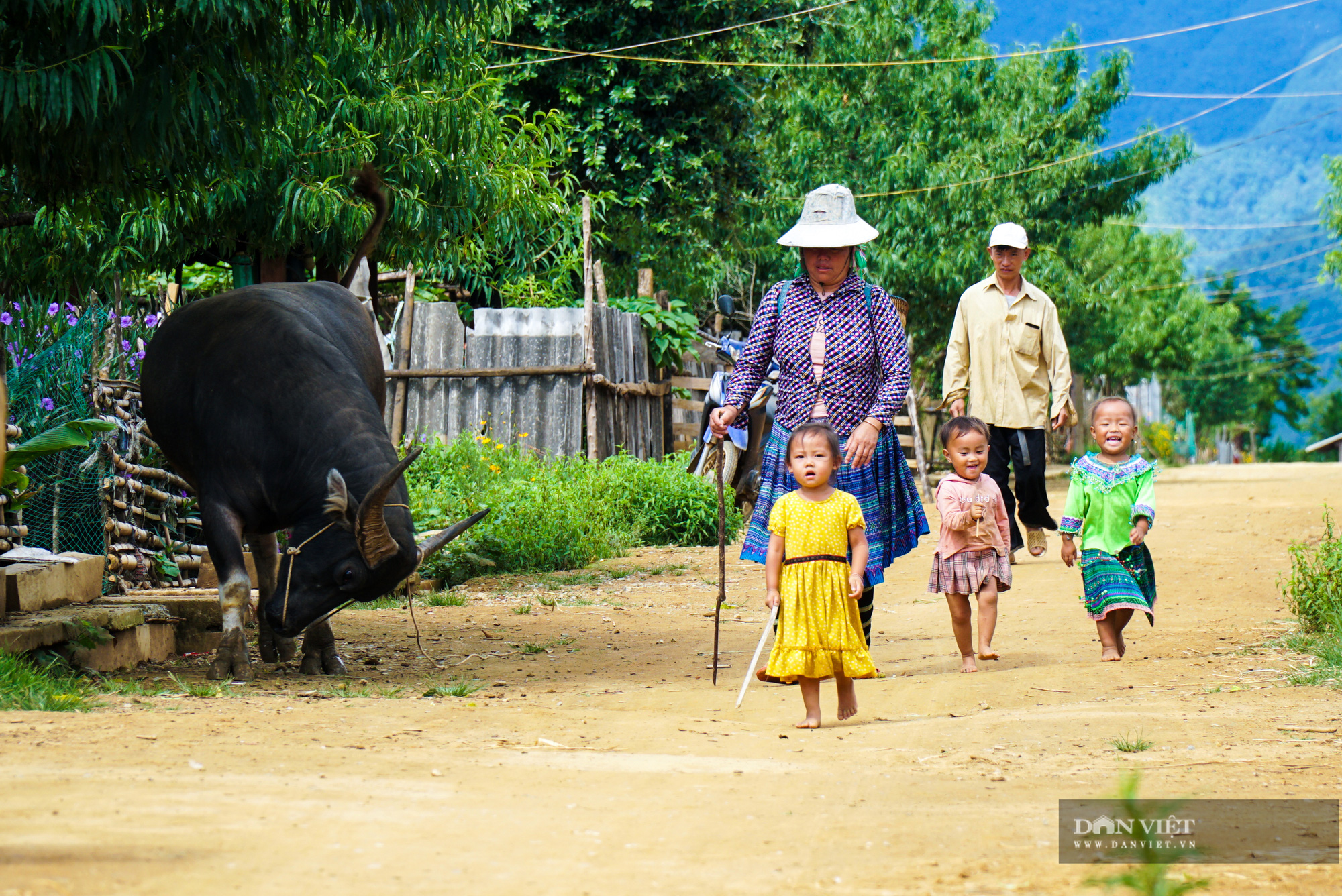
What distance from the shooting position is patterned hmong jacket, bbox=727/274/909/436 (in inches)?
220

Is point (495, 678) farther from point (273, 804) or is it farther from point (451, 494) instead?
point (451, 494)

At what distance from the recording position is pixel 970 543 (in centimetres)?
585

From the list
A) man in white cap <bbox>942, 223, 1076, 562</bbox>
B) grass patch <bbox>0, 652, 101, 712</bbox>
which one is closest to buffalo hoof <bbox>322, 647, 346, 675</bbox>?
grass patch <bbox>0, 652, 101, 712</bbox>

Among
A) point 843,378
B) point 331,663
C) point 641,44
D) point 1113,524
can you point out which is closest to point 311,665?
point 331,663

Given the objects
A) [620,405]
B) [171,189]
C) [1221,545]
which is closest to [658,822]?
[171,189]

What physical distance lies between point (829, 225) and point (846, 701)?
208 centimetres

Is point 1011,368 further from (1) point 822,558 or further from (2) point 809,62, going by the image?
(2) point 809,62

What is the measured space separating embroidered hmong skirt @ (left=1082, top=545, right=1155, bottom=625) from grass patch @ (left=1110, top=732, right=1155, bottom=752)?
1616mm

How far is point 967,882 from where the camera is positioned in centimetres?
260

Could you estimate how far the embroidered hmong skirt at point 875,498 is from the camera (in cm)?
549

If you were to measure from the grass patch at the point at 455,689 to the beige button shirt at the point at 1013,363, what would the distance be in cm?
361

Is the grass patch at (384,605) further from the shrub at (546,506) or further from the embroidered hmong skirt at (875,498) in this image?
the embroidered hmong skirt at (875,498)

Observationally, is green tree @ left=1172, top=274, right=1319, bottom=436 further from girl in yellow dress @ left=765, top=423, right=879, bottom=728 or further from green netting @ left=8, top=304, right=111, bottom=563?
girl in yellow dress @ left=765, top=423, right=879, bottom=728

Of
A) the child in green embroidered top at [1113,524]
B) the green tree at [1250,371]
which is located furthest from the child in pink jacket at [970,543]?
the green tree at [1250,371]
